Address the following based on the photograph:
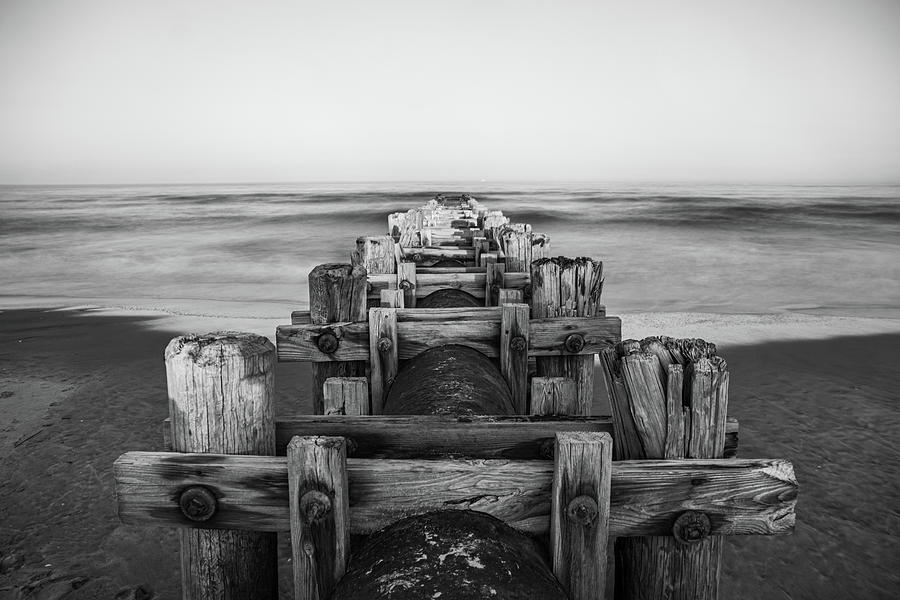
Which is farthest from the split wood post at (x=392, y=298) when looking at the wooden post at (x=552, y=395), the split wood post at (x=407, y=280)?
the wooden post at (x=552, y=395)

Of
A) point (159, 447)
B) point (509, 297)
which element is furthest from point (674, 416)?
point (159, 447)

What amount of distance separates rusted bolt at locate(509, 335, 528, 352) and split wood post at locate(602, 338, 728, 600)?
5.79 feet

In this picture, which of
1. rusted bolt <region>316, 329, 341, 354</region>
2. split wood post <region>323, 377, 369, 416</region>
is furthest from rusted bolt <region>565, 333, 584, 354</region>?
split wood post <region>323, 377, 369, 416</region>

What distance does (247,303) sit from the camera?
1573 centimetres

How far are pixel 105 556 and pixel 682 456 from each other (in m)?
4.20

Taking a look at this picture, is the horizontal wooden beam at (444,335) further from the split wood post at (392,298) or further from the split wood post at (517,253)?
the split wood post at (517,253)

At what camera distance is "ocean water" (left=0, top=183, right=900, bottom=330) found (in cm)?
1636

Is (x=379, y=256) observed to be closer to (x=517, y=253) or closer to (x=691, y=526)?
(x=517, y=253)

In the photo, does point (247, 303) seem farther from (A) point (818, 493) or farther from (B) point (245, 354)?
(B) point (245, 354)

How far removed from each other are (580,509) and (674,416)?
388 millimetres

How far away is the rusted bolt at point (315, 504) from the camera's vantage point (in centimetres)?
166

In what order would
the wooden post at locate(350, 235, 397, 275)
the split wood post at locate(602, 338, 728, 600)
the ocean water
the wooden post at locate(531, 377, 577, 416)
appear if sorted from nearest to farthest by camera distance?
the split wood post at locate(602, 338, 728, 600) < the wooden post at locate(531, 377, 577, 416) < the wooden post at locate(350, 235, 397, 275) < the ocean water

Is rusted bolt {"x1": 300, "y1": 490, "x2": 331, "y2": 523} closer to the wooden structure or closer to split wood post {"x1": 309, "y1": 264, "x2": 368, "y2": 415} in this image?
the wooden structure

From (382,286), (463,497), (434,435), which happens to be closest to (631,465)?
(463,497)
